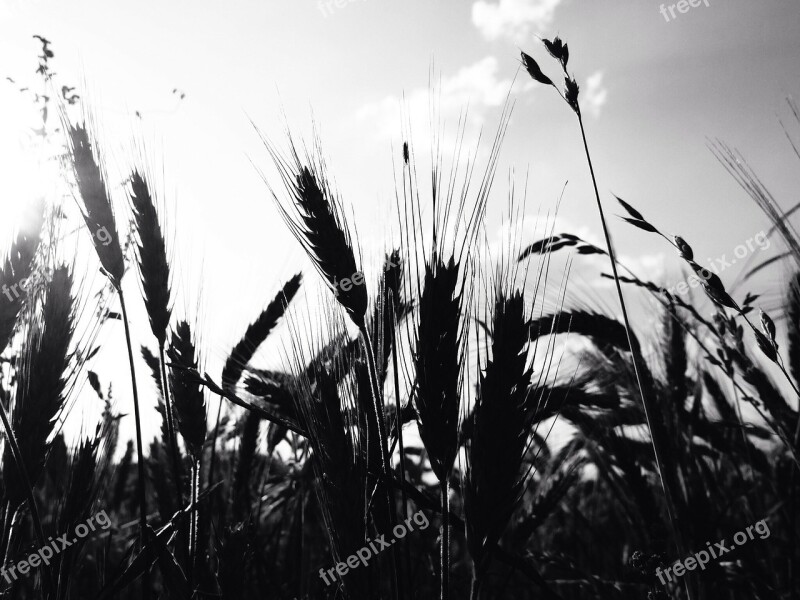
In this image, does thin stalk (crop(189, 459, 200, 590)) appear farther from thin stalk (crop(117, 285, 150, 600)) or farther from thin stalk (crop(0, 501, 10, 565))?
thin stalk (crop(0, 501, 10, 565))

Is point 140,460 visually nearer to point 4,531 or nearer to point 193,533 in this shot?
point 193,533

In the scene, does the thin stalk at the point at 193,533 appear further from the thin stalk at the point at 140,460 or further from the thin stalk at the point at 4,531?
the thin stalk at the point at 4,531

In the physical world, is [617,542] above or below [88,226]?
below

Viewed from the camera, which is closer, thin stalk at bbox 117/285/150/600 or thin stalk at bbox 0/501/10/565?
thin stalk at bbox 117/285/150/600

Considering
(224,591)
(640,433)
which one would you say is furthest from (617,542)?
(224,591)

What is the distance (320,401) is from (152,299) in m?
0.80

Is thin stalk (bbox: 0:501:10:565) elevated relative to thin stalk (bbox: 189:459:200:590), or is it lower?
elevated

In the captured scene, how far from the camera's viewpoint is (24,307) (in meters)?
1.96

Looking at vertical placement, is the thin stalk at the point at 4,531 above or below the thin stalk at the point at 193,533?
above

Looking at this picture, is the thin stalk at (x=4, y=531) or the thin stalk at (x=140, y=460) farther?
→ the thin stalk at (x=4, y=531)

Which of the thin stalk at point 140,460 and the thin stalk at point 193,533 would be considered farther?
the thin stalk at point 193,533

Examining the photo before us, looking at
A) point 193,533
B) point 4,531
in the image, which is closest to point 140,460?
point 193,533

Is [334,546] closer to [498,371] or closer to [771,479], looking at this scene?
[498,371]

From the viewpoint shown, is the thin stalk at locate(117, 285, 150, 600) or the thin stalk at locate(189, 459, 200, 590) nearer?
the thin stalk at locate(117, 285, 150, 600)
